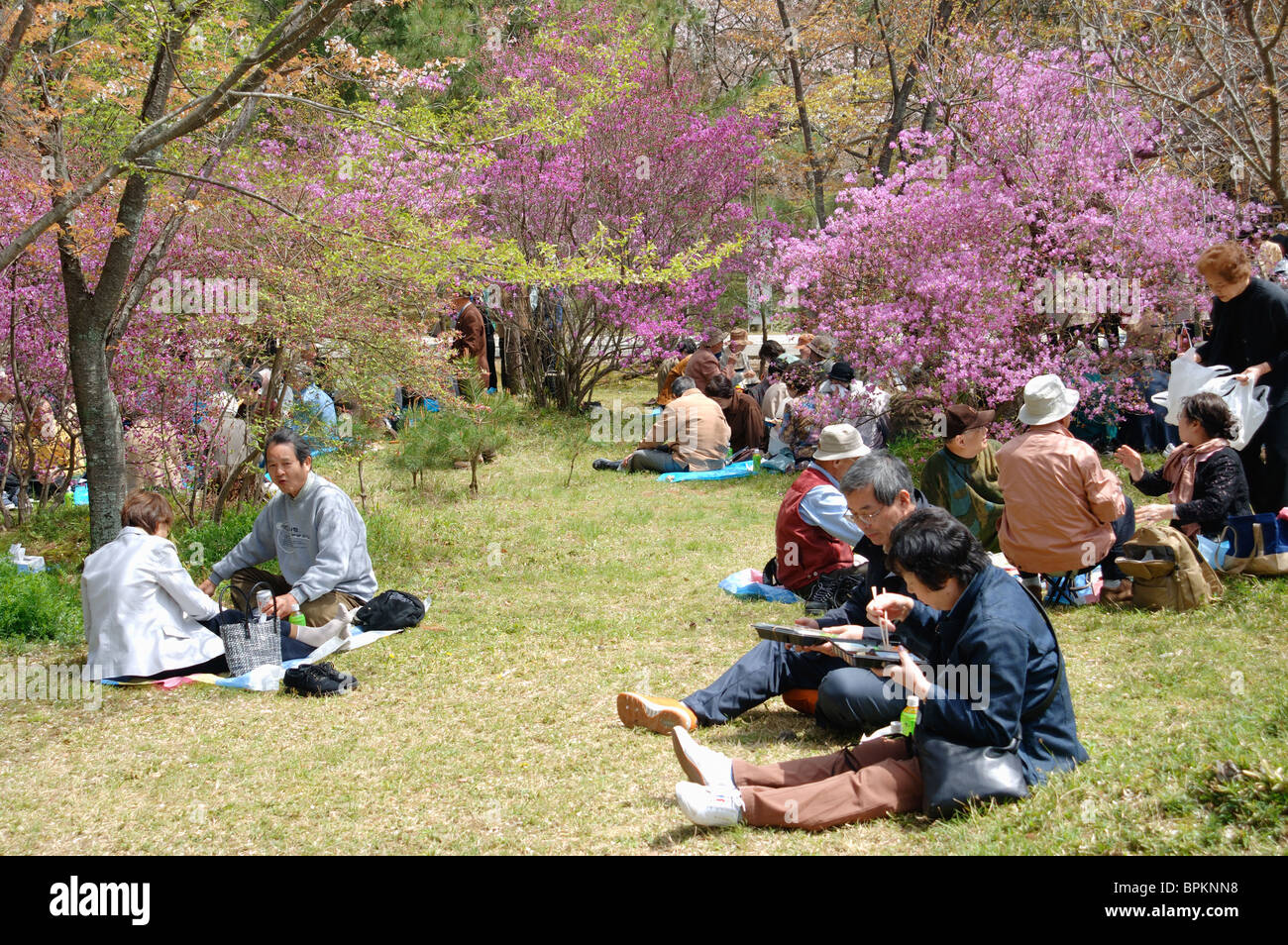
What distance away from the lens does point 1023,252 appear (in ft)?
30.8

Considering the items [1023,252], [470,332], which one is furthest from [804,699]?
[470,332]

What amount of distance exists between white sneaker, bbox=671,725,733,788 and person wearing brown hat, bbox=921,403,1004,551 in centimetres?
351

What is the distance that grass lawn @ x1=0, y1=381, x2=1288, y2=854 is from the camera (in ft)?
11.8

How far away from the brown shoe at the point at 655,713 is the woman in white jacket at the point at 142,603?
247cm

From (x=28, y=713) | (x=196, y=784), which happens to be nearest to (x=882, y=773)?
(x=196, y=784)

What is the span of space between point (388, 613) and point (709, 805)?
11.4ft

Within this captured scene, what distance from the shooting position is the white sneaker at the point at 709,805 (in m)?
3.79

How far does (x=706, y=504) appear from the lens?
1023 centimetres

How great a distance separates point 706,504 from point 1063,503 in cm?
444

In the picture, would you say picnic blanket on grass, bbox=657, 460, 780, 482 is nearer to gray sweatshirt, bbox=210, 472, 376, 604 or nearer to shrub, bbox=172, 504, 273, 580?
shrub, bbox=172, 504, 273, 580

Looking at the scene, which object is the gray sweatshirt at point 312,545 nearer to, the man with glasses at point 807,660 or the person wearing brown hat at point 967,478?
the man with glasses at point 807,660

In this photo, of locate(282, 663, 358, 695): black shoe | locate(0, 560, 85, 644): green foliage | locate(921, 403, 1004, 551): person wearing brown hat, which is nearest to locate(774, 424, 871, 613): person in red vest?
locate(921, 403, 1004, 551): person wearing brown hat

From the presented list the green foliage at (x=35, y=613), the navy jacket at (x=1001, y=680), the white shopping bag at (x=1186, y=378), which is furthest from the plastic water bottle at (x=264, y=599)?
the white shopping bag at (x=1186, y=378)

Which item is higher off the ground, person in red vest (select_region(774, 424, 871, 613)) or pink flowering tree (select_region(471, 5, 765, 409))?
pink flowering tree (select_region(471, 5, 765, 409))
